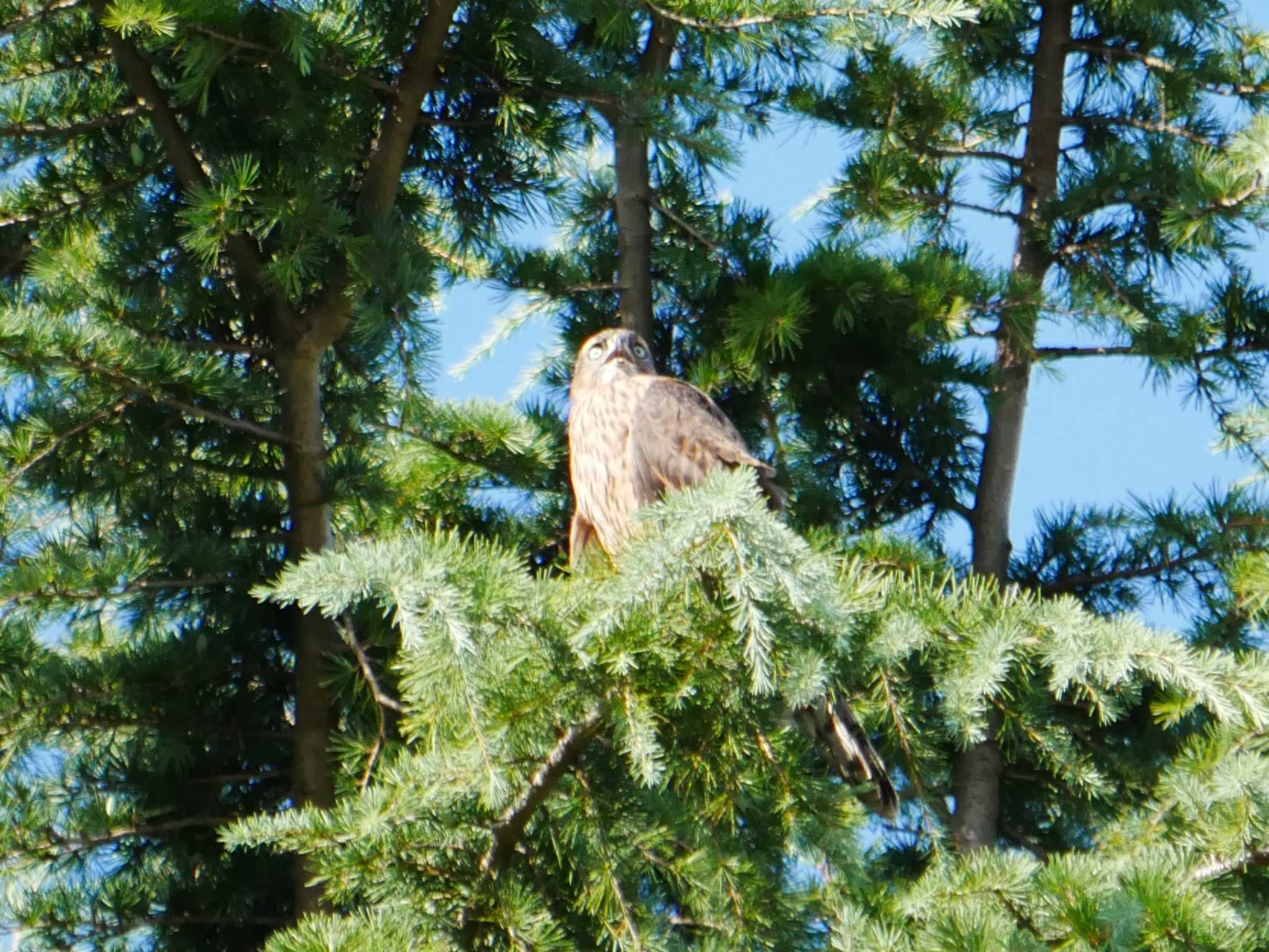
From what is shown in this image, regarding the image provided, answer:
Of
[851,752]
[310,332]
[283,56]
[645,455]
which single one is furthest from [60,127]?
[851,752]

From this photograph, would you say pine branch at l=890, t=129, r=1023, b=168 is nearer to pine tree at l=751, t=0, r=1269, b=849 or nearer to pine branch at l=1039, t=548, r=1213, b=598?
pine tree at l=751, t=0, r=1269, b=849

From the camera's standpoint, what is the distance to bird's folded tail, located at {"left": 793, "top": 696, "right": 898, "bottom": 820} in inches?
154

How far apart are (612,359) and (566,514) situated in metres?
0.57

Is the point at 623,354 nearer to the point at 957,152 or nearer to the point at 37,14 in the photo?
the point at 957,152

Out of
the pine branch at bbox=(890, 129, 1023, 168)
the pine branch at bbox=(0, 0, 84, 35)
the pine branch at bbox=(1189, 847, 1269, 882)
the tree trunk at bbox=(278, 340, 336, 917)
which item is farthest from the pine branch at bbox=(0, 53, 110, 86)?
the pine branch at bbox=(1189, 847, 1269, 882)

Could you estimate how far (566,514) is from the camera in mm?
5090

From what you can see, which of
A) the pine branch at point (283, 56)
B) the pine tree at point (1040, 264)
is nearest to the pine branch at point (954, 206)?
the pine tree at point (1040, 264)

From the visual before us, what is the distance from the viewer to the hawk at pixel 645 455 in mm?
3945

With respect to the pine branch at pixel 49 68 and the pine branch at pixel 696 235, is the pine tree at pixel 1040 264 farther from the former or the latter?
the pine branch at pixel 49 68

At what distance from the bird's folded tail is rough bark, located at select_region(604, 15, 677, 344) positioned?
1.58m

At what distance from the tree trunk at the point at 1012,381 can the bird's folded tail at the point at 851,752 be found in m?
0.58

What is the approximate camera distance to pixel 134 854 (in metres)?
4.35

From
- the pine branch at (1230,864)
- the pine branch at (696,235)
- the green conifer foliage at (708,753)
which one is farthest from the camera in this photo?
the pine branch at (696,235)

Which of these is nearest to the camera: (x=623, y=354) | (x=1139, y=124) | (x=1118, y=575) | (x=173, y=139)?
(x=173, y=139)
